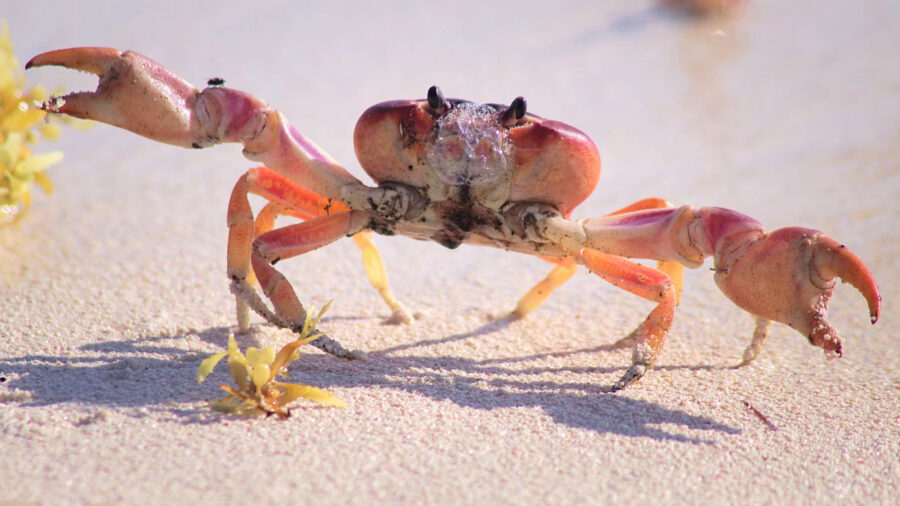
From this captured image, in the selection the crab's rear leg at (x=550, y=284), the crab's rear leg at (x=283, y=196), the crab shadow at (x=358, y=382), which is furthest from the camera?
the crab's rear leg at (x=550, y=284)

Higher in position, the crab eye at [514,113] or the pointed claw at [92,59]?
the crab eye at [514,113]

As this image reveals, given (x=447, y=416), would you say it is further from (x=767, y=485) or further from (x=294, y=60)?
(x=294, y=60)

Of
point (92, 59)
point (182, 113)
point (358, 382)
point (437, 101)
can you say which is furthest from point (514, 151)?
point (92, 59)

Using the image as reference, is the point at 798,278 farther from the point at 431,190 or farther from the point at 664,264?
the point at 431,190

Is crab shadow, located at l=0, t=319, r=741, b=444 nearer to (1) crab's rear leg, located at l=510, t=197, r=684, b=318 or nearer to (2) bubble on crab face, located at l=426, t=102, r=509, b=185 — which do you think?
(1) crab's rear leg, located at l=510, t=197, r=684, b=318

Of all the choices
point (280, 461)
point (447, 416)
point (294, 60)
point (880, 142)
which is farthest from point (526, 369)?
point (294, 60)

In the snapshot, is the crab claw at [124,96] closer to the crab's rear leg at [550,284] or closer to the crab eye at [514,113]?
the crab eye at [514,113]

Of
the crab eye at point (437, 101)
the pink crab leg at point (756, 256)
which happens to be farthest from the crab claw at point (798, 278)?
the crab eye at point (437, 101)
